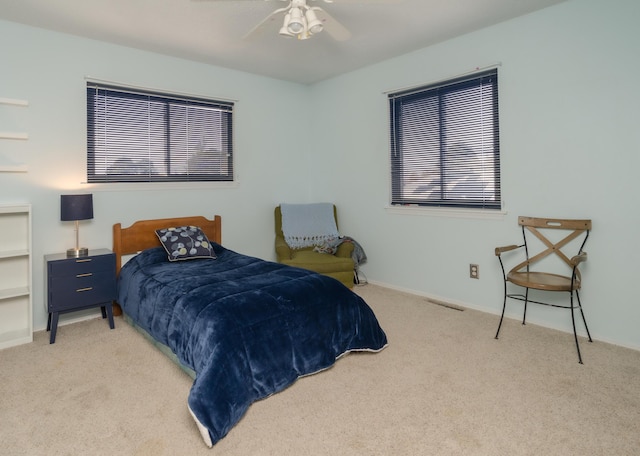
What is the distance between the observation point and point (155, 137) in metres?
3.98

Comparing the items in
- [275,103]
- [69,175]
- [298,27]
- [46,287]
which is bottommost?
[46,287]

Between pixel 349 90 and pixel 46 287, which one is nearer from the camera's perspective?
pixel 46 287

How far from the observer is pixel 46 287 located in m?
3.35

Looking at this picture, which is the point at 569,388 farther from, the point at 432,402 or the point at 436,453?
the point at 436,453

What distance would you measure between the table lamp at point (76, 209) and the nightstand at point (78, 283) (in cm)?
9

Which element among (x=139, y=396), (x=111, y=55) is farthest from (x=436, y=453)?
(x=111, y=55)

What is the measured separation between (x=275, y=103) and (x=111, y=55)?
1.88 m

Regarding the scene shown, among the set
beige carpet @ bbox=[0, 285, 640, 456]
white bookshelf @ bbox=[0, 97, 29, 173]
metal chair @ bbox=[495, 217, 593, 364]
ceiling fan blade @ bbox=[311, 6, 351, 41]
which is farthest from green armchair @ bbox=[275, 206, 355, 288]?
white bookshelf @ bbox=[0, 97, 29, 173]

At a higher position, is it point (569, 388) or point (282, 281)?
point (282, 281)

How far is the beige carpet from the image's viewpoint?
1.81m

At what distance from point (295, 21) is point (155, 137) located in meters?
2.24

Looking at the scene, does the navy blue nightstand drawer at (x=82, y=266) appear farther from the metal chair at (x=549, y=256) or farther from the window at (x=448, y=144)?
the metal chair at (x=549, y=256)

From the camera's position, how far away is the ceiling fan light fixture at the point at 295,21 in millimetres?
2371

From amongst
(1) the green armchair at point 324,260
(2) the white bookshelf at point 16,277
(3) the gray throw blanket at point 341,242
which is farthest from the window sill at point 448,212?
(2) the white bookshelf at point 16,277
